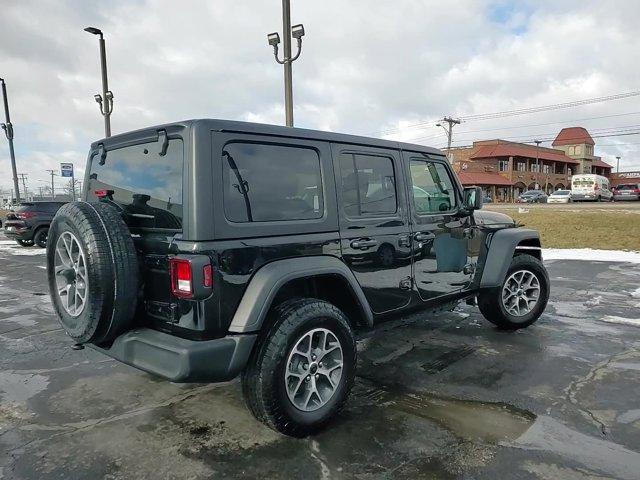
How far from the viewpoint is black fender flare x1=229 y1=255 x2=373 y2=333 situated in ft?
8.49

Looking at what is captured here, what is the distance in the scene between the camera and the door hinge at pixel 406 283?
142 inches

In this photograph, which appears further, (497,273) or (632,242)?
(632,242)

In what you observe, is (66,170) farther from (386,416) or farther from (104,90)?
(386,416)

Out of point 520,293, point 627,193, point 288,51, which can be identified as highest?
point 288,51

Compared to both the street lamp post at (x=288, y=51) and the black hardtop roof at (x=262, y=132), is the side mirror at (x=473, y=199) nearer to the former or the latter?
the black hardtop roof at (x=262, y=132)

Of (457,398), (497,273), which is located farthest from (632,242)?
(457,398)

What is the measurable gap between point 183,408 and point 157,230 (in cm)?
134

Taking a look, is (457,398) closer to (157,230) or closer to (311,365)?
(311,365)

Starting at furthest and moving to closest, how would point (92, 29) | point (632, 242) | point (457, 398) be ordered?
point (92, 29)
point (632, 242)
point (457, 398)

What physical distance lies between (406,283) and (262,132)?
5.51 feet

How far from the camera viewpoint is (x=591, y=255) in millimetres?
10289

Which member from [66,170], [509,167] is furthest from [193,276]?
[509,167]

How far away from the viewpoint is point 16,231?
46.5ft

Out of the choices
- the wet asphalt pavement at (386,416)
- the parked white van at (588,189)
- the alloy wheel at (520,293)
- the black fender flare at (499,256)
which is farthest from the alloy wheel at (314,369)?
the parked white van at (588,189)
